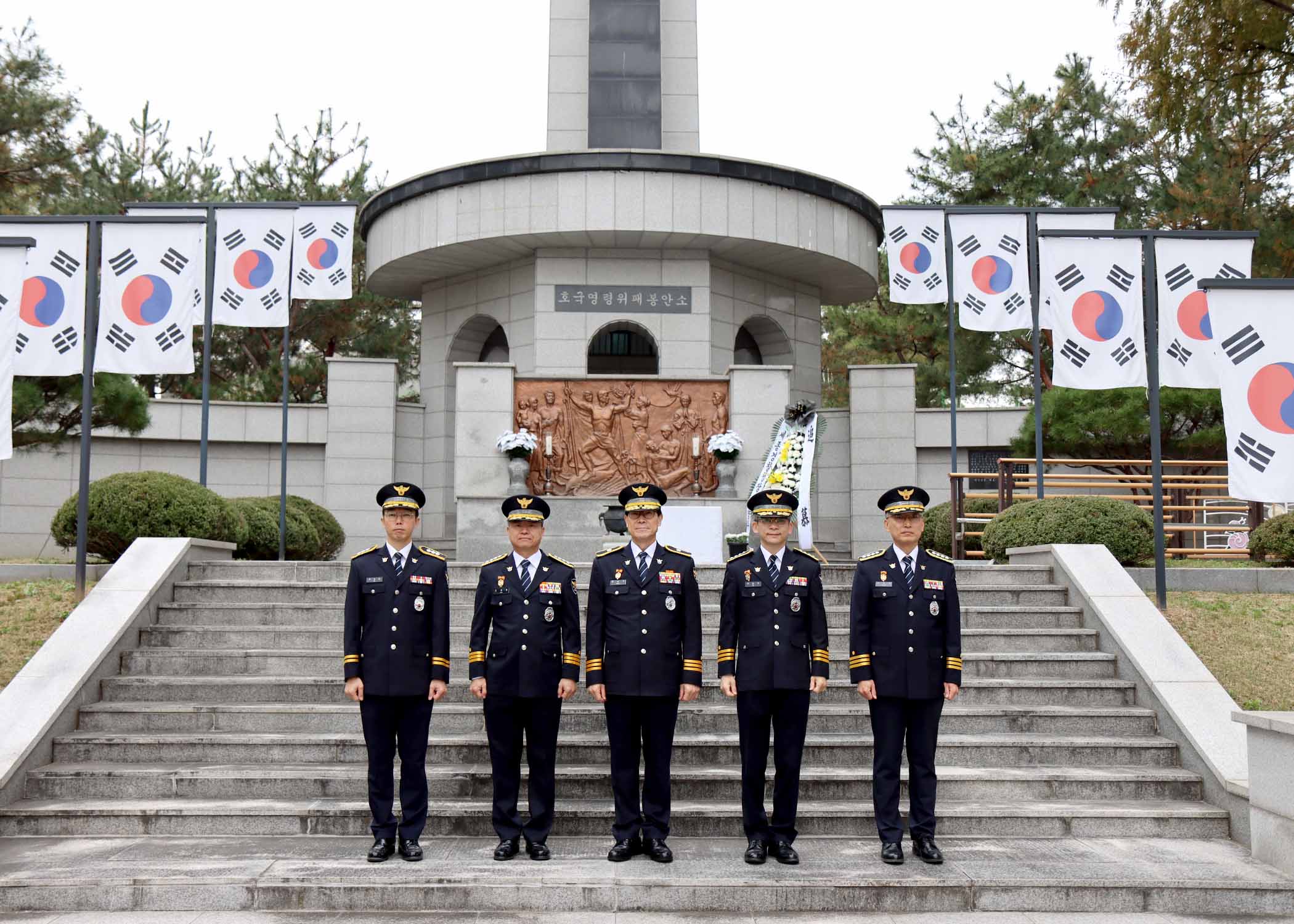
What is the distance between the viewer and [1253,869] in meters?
5.40

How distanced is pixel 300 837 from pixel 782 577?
9.49ft

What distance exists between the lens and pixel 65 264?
9.42 m

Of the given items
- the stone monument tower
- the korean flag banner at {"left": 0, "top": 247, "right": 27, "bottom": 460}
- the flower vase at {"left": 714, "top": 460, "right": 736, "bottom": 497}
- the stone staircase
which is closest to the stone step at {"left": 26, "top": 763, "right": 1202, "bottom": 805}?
the stone staircase

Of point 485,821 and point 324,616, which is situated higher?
point 324,616

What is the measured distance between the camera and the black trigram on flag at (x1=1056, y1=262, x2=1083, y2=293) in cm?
1016

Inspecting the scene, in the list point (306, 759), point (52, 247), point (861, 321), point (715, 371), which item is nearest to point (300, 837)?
point (306, 759)

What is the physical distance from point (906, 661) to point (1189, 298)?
20.5ft

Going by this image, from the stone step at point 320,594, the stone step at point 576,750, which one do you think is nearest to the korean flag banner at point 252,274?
the stone step at point 320,594

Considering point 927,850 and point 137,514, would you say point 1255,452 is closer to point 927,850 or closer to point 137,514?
point 927,850

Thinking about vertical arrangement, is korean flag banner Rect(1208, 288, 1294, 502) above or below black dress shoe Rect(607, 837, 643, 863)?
above

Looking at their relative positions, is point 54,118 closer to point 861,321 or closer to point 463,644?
point 463,644

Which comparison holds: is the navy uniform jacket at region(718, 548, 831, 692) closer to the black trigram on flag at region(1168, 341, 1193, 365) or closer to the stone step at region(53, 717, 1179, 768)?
the stone step at region(53, 717, 1179, 768)

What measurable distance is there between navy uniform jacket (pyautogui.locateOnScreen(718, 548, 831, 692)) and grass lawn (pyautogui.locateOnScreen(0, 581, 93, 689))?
5.12 meters

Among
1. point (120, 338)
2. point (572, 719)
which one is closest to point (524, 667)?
point (572, 719)
